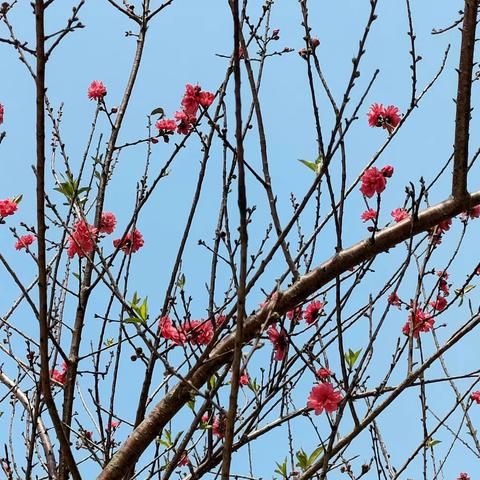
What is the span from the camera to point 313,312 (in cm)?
325

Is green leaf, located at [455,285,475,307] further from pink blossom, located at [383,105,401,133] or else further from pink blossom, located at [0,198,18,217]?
pink blossom, located at [0,198,18,217]

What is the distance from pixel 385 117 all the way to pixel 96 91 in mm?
1777

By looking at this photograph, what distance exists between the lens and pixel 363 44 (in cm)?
226

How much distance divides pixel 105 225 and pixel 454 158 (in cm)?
191

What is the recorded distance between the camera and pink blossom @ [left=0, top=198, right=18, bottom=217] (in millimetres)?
3598

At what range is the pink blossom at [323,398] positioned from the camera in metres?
2.36

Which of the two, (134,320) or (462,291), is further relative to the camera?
(462,291)

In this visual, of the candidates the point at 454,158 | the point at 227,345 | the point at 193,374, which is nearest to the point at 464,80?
the point at 454,158

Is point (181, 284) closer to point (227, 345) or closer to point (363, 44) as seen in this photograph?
point (227, 345)

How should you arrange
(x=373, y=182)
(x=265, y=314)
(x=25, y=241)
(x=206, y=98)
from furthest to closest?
(x=25, y=241), (x=206, y=98), (x=373, y=182), (x=265, y=314)

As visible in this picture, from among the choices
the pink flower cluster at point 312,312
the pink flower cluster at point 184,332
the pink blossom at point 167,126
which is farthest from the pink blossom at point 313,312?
the pink blossom at point 167,126

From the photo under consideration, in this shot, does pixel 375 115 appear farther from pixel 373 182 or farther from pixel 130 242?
pixel 130 242

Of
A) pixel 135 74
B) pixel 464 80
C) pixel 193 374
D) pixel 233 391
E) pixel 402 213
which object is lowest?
pixel 233 391

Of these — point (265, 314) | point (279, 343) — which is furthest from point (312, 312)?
point (265, 314)
